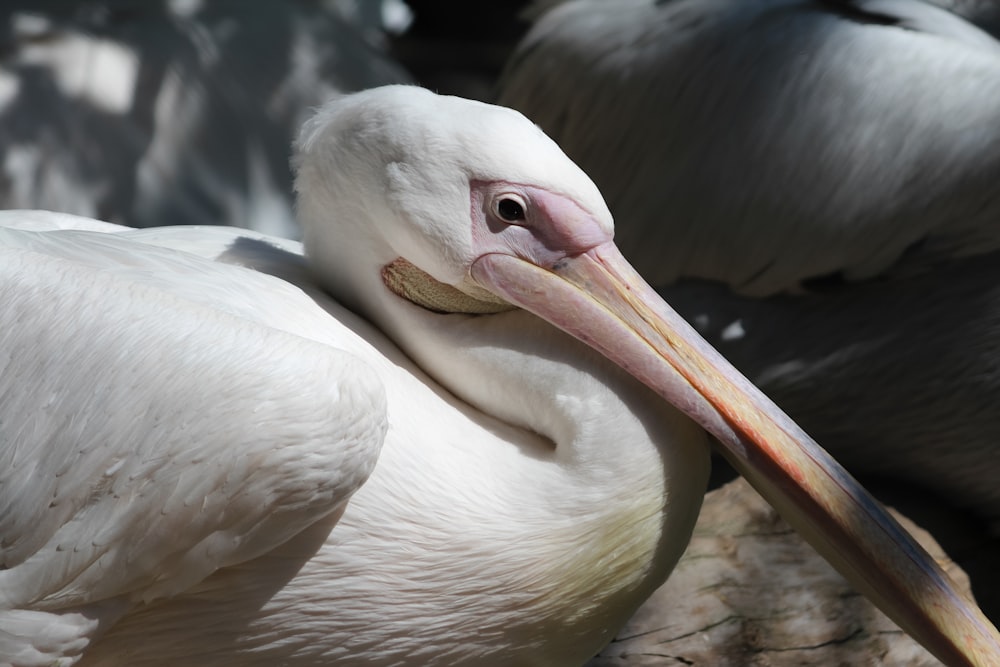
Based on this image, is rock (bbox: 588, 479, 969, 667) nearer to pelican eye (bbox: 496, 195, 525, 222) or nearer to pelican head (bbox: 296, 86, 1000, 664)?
pelican head (bbox: 296, 86, 1000, 664)

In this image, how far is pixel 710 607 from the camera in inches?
102

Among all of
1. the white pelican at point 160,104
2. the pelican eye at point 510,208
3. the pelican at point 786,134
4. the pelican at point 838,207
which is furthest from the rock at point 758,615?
the white pelican at point 160,104

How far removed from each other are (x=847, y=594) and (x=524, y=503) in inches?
41.5

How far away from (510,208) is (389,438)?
1.23ft

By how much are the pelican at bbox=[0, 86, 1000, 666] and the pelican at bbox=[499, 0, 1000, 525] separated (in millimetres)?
1045

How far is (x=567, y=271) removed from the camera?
1904 mm

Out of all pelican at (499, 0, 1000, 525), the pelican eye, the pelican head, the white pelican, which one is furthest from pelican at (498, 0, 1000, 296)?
the pelican eye

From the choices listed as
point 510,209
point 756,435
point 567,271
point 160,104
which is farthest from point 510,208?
point 160,104

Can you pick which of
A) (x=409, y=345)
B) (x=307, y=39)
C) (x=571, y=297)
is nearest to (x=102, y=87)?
(x=307, y=39)

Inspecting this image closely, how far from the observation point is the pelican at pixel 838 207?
276cm

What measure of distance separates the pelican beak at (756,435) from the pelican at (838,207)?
103 centimetres

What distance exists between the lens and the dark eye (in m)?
1.85

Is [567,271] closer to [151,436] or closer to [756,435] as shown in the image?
[756,435]

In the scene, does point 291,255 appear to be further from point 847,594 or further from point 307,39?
point 307,39
